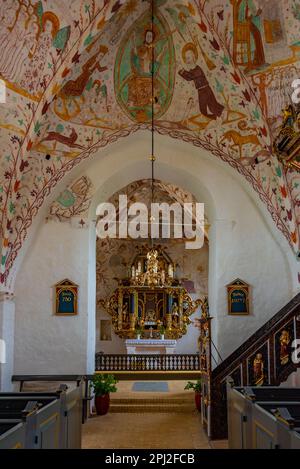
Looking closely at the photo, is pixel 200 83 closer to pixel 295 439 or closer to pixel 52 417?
pixel 52 417

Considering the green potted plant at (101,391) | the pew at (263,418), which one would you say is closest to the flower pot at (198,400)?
the green potted plant at (101,391)

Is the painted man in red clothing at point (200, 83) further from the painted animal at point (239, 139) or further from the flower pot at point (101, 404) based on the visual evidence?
the flower pot at point (101, 404)

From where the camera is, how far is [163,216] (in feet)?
65.3

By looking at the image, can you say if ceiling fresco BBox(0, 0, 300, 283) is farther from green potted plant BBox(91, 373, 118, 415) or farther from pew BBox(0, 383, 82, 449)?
pew BBox(0, 383, 82, 449)

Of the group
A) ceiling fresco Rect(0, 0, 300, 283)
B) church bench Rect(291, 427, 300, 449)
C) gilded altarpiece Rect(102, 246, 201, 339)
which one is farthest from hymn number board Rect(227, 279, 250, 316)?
gilded altarpiece Rect(102, 246, 201, 339)

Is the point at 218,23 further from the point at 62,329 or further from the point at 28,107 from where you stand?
the point at 62,329

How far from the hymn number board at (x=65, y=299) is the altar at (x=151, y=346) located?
7614 mm

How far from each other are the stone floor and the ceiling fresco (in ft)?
12.5

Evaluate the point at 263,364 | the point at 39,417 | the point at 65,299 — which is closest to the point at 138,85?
the point at 65,299

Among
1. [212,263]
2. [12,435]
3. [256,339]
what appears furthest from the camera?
[212,263]

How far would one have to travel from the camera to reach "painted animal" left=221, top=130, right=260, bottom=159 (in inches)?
434

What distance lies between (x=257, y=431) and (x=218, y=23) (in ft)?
22.9

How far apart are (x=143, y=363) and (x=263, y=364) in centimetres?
701

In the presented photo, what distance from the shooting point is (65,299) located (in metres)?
11.6
